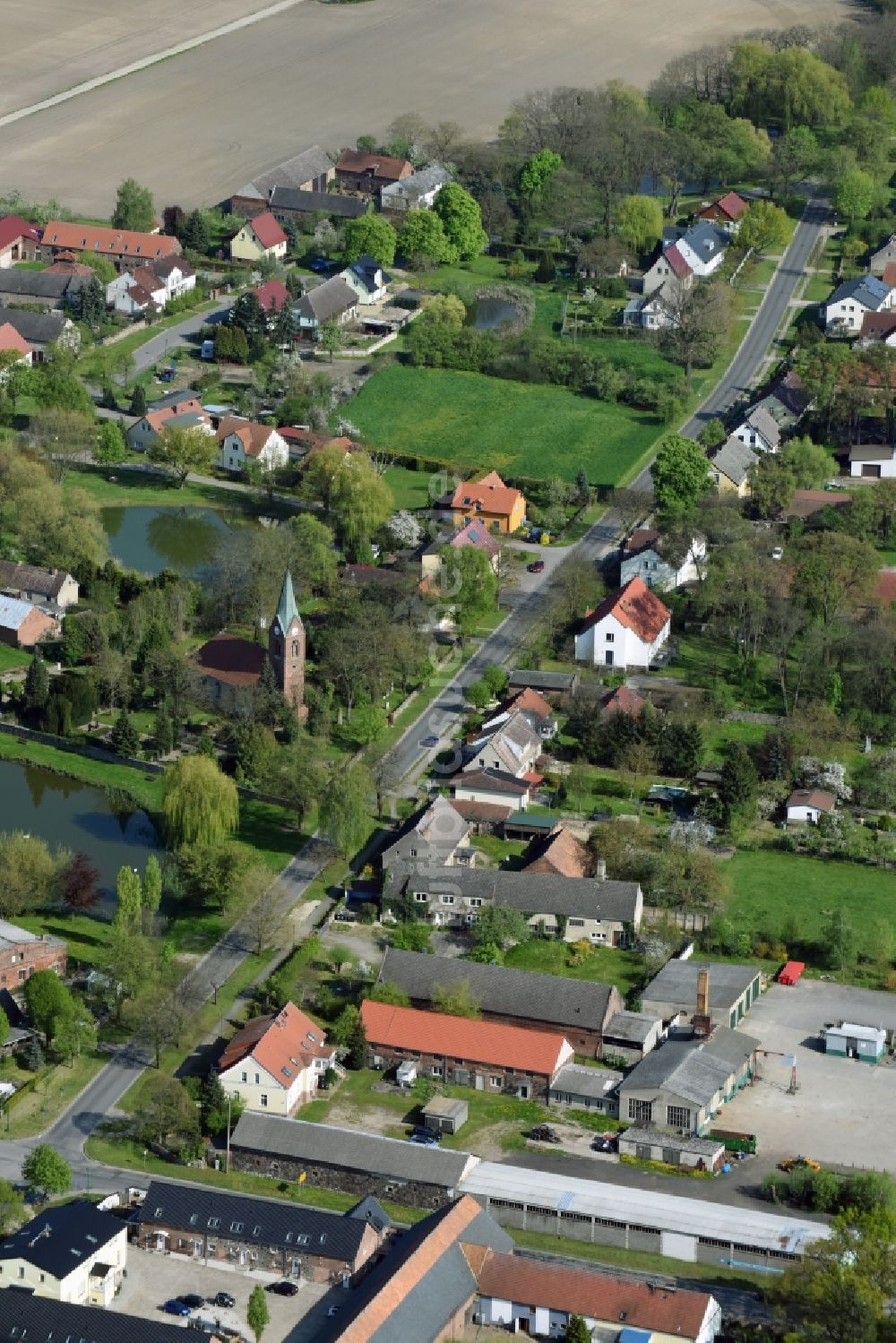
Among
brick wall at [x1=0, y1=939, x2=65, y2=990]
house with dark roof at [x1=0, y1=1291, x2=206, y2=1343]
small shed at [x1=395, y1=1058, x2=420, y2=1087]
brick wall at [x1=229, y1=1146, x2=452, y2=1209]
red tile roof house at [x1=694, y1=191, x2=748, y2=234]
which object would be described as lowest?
red tile roof house at [x1=694, y1=191, x2=748, y2=234]

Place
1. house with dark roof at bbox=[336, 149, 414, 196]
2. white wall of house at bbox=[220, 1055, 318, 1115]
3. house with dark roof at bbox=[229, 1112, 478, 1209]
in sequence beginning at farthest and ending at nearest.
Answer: house with dark roof at bbox=[336, 149, 414, 196], white wall of house at bbox=[220, 1055, 318, 1115], house with dark roof at bbox=[229, 1112, 478, 1209]

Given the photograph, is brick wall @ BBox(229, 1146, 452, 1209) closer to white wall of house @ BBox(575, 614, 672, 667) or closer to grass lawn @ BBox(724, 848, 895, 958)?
grass lawn @ BBox(724, 848, 895, 958)

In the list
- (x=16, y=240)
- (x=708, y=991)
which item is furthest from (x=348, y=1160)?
(x=16, y=240)

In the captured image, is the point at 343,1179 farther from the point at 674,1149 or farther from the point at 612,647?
the point at 612,647

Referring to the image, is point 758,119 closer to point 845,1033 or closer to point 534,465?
point 534,465

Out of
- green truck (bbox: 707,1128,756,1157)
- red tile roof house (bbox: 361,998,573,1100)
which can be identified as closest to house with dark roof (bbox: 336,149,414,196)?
red tile roof house (bbox: 361,998,573,1100)

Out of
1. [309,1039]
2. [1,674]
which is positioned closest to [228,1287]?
[309,1039]
